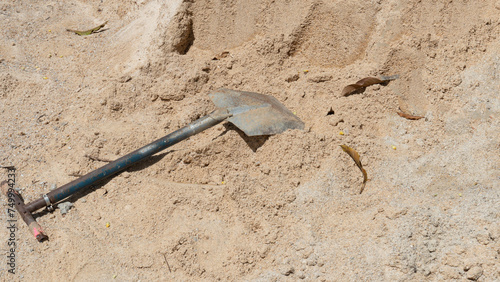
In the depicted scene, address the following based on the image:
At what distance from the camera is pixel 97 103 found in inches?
134

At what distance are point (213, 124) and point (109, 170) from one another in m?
0.81

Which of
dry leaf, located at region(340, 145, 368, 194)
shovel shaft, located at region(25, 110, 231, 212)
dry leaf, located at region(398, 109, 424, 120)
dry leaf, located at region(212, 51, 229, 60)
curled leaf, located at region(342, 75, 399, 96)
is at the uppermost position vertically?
dry leaf, located at region(212, 51, 229, 60)

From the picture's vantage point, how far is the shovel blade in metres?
3.00

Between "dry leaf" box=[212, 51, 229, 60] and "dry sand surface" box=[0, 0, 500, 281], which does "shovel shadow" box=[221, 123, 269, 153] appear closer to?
"dry sand surface" box=[0, 0, 500, 281]

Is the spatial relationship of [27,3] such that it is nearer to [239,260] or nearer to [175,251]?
[175,251]

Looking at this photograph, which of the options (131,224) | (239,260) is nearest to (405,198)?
(239,260)

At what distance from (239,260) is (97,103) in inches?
73.3

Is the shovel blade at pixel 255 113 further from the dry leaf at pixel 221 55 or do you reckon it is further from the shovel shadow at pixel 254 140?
the dry leaf at pixel 221 55

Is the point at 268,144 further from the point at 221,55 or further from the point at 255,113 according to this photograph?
the point at 221,55

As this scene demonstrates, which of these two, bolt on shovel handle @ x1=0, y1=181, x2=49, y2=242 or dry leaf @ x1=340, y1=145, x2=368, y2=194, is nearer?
bolt on shovel handle @ x1=0, y1=181, x2=49, y2=242

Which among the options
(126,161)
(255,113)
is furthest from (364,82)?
(126,161)

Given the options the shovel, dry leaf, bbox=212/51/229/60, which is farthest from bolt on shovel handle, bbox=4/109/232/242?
dry leaf, bbox=212/51/229/60

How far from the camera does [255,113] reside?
3080mm

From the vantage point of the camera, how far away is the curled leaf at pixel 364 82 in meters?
3.18
